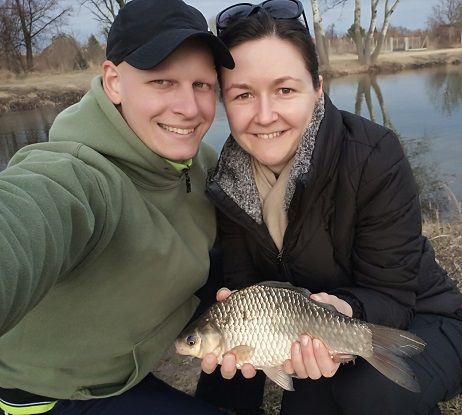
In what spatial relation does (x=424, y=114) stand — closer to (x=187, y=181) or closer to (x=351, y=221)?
(x=351, y=221)

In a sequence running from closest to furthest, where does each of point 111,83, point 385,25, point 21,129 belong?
point 111,83, point 21,129, point 385,25

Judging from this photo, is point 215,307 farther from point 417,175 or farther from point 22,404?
point 417,175

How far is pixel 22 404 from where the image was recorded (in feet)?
5.77

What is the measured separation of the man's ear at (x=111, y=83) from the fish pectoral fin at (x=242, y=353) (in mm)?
1007

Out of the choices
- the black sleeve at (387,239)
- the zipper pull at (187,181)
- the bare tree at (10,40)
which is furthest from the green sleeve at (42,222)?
the bare tree at (10,40)

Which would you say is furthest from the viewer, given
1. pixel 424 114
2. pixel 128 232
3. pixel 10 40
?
pixel 10 40

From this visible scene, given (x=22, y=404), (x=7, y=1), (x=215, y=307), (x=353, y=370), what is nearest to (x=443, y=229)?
(x=353, y=370)

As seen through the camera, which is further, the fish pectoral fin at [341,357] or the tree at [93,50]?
the tree at [93,50]

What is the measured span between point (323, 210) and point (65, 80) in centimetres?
2348

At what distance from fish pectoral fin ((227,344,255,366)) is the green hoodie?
283 millimetres

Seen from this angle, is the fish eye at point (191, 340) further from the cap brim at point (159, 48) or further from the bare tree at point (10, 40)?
the bare tree at point (10, 40)

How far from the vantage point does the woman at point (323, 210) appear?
72.0 inches

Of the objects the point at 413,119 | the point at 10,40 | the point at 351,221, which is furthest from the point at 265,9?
the point at 10,40

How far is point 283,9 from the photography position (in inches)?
75.1
